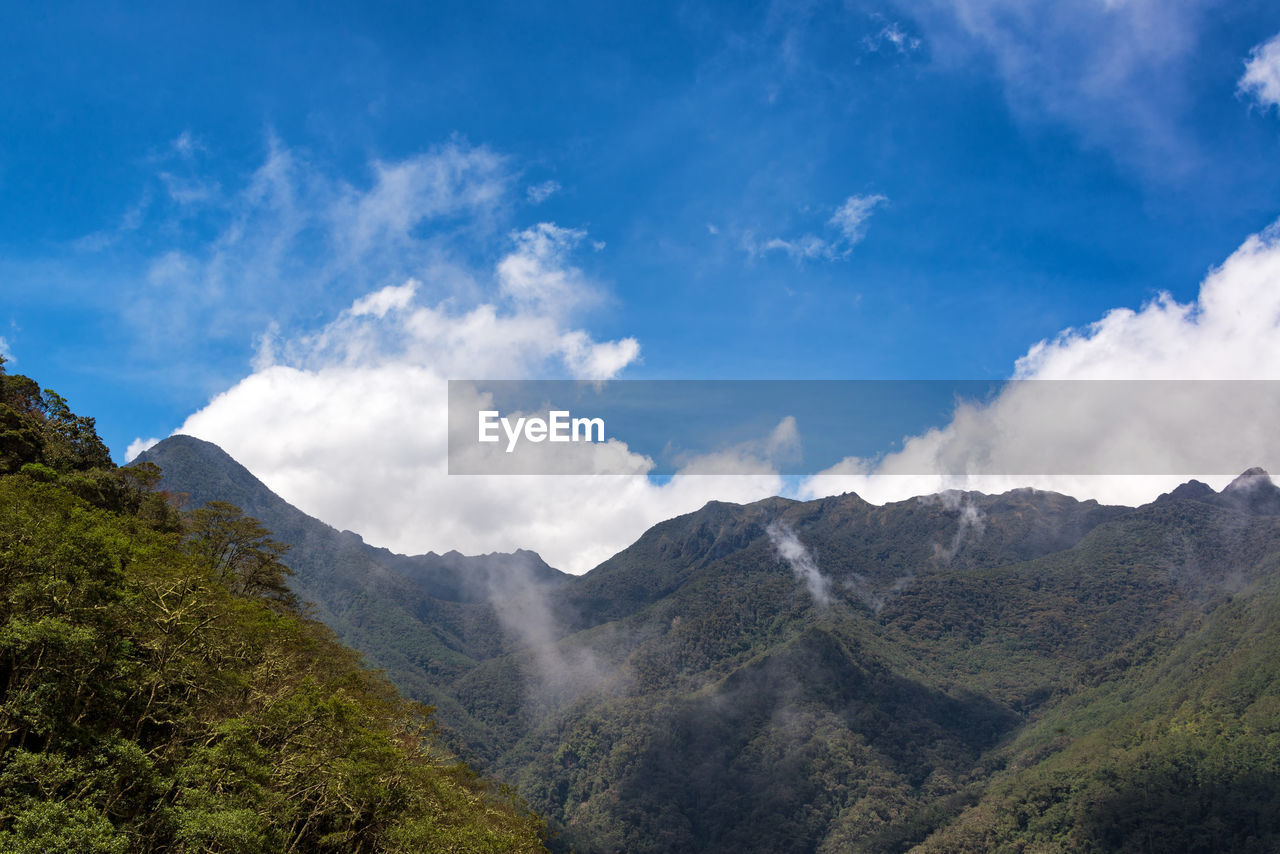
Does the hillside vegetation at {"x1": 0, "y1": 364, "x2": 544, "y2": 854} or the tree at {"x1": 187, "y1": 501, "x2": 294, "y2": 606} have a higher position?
the tree at {"x1": 187, "y1": 501, "x2": 294, "y2": 606}

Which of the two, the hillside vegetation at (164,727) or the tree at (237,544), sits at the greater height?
the tree at (237,544)

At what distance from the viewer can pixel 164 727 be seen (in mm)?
30109

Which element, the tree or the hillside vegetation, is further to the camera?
the tree

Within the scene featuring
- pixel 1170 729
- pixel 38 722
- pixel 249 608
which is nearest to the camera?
pixel 38 722

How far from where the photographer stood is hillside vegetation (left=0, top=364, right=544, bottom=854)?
22.2 m

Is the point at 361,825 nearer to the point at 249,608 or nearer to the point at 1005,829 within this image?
the point at 249,608

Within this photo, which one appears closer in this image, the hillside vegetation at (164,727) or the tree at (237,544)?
the hillside vegetation at (164,727)

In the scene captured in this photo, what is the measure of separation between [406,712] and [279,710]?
2421cm

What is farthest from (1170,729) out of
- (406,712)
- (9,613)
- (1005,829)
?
(9,613)

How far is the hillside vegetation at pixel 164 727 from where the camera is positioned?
22.2 metres

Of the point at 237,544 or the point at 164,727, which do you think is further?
the point at 237,544

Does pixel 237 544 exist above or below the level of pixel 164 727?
above

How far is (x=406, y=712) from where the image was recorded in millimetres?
53875

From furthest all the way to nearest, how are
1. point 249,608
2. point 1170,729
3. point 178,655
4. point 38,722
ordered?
1. point 1170,729
2. point 249,608
3. point 178,655
4. point 38,722
